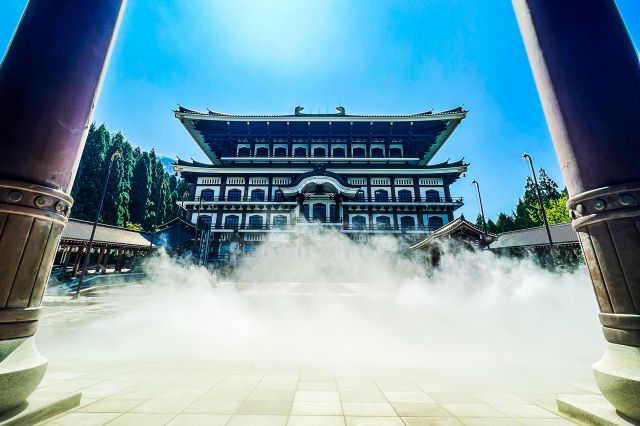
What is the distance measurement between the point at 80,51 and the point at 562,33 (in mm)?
4148

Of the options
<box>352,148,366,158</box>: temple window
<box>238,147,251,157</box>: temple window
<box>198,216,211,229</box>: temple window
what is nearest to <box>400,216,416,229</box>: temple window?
<box>352,148,366,158</box>: temple window

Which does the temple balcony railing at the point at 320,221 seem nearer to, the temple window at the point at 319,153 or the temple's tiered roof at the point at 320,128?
the temple window at the point at 319,153

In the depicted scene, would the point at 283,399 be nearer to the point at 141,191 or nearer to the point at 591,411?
the point at 591,411

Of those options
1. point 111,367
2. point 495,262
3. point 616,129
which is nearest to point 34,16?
point 111,367

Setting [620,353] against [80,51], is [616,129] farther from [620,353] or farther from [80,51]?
[80,51]

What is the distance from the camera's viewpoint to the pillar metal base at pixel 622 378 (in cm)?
163

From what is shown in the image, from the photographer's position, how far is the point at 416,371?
3.46m

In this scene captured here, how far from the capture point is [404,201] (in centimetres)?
2553

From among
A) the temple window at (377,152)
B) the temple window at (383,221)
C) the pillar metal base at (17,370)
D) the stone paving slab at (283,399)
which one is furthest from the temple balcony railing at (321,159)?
the pillar metal base at (17,370)

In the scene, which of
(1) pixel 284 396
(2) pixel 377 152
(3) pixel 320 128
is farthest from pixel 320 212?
(1) pixel 284 396

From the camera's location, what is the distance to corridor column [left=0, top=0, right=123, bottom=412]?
1.77 meters

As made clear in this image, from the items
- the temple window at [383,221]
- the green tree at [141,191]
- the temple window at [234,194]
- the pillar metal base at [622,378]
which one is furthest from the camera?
the green tree at [141,191]

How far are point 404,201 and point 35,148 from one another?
2570 cm

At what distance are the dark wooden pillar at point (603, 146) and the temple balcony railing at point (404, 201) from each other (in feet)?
75.6
